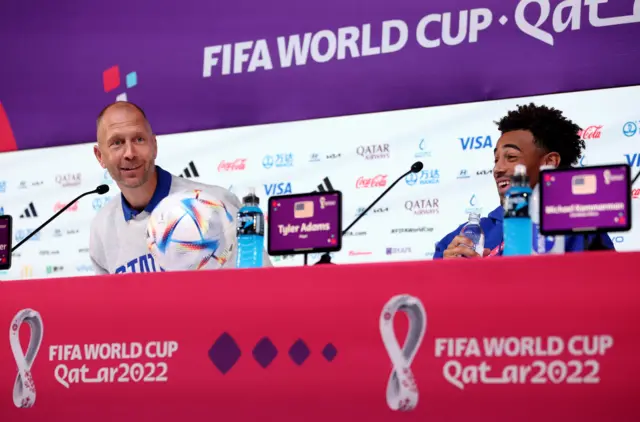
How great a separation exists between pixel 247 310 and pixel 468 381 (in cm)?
59

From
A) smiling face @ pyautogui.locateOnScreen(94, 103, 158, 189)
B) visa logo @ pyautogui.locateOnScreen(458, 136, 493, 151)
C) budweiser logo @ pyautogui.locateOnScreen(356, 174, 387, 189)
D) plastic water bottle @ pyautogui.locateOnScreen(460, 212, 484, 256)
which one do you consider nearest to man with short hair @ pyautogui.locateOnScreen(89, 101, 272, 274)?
smiling face @ pyautogui.locateOnScreen(94, 103, 158, 189)

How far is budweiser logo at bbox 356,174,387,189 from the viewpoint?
553 cm

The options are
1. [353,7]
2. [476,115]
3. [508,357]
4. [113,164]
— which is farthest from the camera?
[353,7]

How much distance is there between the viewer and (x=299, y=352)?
242cm

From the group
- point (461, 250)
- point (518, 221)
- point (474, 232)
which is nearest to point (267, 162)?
point (474, 232)

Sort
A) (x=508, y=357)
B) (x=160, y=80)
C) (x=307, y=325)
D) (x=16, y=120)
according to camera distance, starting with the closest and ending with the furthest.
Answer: (x=508, y=357) → (x=307, y=325) → (x=160, y=80) → (x=16, y=120)

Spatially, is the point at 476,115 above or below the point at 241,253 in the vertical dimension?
above

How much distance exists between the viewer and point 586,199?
90.7 inches

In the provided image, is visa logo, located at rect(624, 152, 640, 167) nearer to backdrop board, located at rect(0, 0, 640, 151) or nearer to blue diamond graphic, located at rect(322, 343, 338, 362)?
backdrop board, located at rect(0, 0, 640, 151)

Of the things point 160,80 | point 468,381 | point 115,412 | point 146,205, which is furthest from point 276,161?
point 468,381

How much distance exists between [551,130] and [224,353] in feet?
7.64

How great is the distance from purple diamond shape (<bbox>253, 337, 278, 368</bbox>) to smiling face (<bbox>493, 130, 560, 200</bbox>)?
1926 millimetres

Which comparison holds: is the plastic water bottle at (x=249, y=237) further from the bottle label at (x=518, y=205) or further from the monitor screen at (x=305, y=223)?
the bottle label at (x=518, y=205)

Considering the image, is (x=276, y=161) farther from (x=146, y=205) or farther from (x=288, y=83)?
(x=146, y=205)
